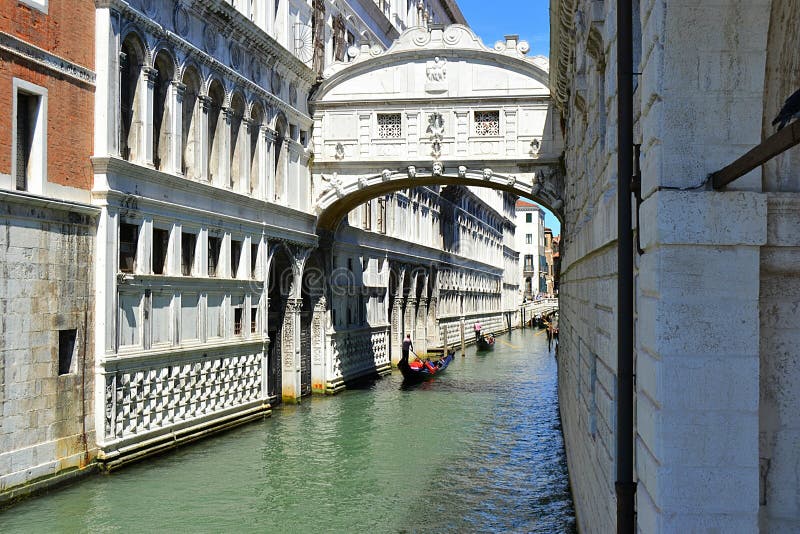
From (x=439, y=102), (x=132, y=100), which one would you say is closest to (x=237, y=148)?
(x=132, y=100)

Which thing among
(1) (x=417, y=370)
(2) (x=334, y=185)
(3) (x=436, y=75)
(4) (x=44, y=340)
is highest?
(3) (x=436, y=75)

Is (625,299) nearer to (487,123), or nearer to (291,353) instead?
(487,123)

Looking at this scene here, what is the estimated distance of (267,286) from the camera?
16391mm

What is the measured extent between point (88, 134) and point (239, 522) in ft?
16.9

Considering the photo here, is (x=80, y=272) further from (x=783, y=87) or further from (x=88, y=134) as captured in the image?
(x=783, y=87)

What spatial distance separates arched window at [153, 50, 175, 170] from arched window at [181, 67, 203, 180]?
616 millimetres

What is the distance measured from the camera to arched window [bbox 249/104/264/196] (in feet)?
53.0

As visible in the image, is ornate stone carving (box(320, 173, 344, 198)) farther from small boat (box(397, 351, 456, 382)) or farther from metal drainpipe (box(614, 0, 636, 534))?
metal drainpipe (box(614, 0, 636, 534))

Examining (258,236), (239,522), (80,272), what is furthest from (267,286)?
(239,522)

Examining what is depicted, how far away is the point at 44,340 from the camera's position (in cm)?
1010

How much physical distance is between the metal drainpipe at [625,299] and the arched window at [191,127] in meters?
10.3

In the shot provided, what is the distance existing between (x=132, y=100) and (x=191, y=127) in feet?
5.69

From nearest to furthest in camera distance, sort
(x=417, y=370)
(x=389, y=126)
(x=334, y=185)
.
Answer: (x=389, y=126)
(x=334, y=185)
(x=417, y=370)

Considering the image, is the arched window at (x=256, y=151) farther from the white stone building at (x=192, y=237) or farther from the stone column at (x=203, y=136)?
the stone column at (x=203, y=136)
